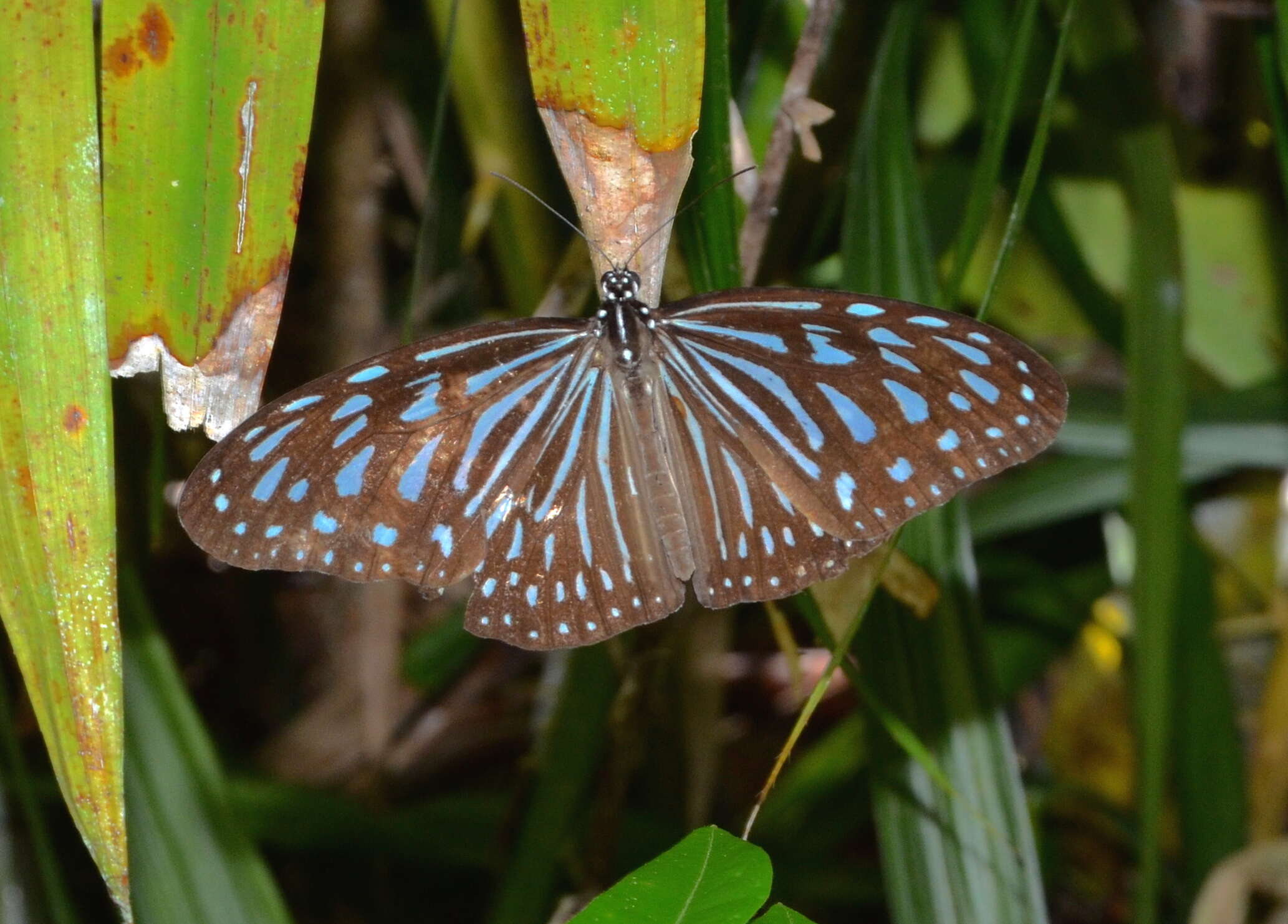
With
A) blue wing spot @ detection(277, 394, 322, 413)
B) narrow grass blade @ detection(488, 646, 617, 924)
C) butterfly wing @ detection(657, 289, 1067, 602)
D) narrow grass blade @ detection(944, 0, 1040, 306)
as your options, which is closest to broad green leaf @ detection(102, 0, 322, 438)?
blue wing spot @ detection(277, 394, 322, 413)

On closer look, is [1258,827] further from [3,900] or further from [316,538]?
[3,900]

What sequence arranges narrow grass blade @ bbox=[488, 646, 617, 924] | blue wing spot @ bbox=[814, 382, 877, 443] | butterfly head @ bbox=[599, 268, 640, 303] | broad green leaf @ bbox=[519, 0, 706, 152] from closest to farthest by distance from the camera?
broad green leaf @ bbox=[519, 0, 706, 152]
butterfly head @ bbox=[599, 268, 640, 303]
blue wing spot @ bbox=[814, 382, 877, 443]
narrow grass blade @ bbox=[488, 646, 617, 924]

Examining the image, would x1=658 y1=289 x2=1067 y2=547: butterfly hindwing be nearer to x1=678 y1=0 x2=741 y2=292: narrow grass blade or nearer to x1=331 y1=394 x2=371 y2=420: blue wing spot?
x1=678 y1=0 x2=741 y2=292: narrow grass blade

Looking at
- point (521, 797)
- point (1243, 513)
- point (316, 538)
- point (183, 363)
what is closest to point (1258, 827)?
point (1243, 513)

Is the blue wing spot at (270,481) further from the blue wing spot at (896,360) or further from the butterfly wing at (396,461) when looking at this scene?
the blue wing spot at (896,360)

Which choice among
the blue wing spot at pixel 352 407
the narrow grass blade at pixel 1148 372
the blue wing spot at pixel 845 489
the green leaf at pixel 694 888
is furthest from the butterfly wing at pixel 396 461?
the narrow grass blade at pixel 1148 372

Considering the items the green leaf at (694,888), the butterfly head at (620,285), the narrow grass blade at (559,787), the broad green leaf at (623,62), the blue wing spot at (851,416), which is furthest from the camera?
the narrow grass blade at (559,787)
